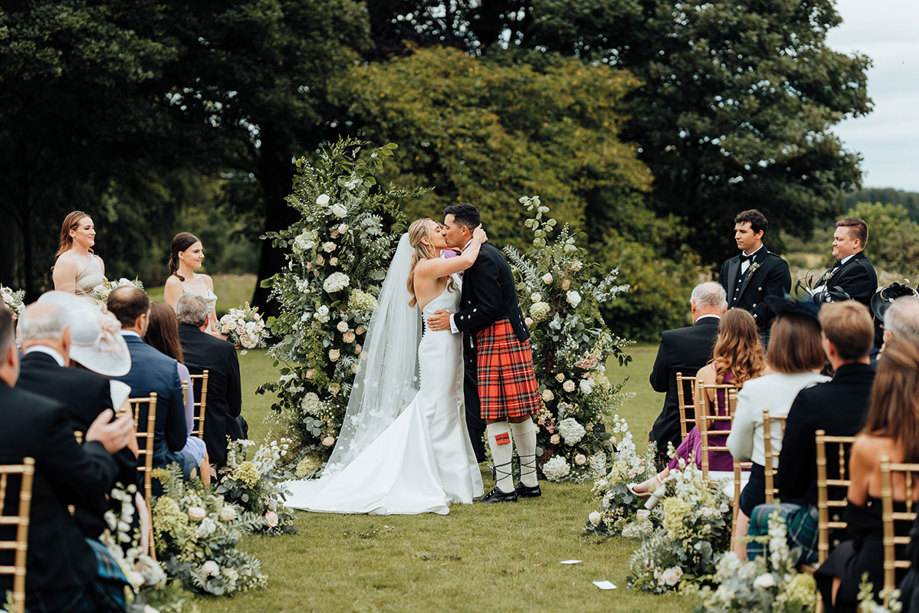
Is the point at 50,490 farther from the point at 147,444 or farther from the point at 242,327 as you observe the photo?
the point at 242,327

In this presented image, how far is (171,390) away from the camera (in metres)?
4.45

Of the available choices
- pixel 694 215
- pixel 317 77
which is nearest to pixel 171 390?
pixel 317 77

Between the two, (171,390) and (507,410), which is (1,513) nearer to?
(171,390)

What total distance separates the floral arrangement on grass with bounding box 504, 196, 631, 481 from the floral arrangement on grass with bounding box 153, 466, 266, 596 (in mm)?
3716

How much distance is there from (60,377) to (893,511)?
295cm

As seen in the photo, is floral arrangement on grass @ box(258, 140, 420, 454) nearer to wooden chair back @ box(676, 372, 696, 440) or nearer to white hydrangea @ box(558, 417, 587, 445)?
white hydrangea @ box(558, 417, 587, 445)

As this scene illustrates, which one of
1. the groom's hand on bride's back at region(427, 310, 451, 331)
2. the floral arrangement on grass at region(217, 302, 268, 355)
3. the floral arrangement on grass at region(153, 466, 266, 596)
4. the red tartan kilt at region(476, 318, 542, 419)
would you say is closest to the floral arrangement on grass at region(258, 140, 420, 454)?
the floral arrangement on grass at region(217, 302, 268, 355)

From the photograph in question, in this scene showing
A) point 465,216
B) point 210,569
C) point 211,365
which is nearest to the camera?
point 210,569

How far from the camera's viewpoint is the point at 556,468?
7.98m

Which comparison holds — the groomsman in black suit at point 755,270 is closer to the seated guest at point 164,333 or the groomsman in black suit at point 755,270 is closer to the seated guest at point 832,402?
the seated guest at point 832,402

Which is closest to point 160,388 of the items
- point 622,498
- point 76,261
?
point 622,498

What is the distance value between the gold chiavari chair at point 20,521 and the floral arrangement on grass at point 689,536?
115 inches

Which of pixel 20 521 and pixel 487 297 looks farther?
pixel 487 297

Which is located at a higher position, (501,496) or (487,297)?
(487,297)
